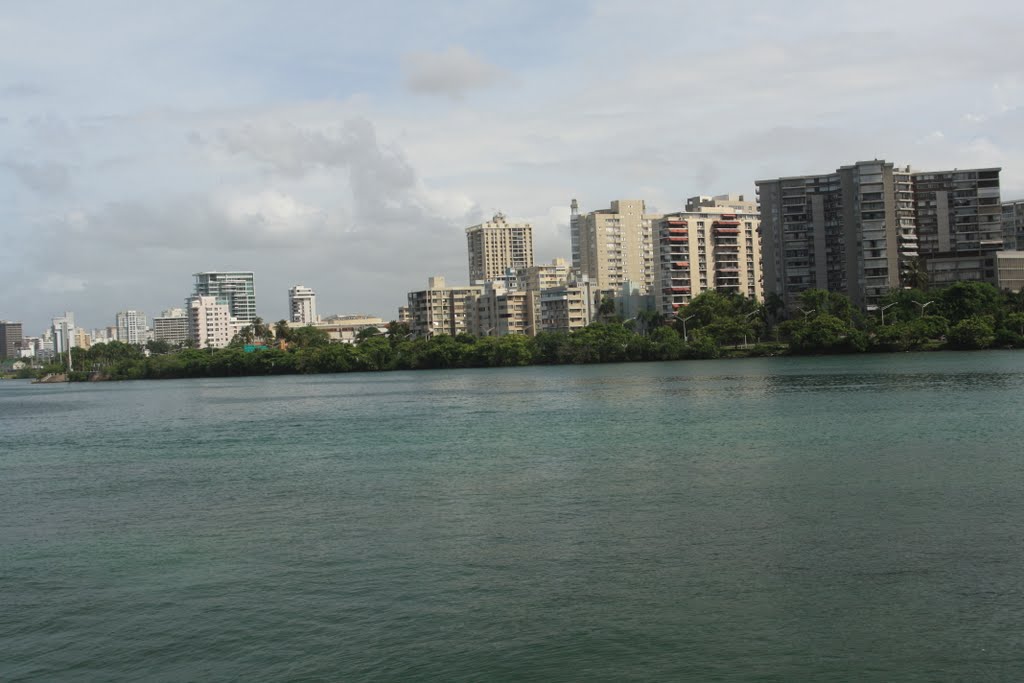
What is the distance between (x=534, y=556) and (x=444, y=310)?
493ft

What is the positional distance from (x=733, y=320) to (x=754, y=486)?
92.5 metres

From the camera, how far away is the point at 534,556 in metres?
19.3

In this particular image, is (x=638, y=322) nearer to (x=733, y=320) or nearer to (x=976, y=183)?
(x=733, y=320)

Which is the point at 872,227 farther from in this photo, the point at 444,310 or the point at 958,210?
the point at 444,310

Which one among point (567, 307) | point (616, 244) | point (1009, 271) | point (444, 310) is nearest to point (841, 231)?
point (1009, 271)

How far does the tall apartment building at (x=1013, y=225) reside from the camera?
158250 mm

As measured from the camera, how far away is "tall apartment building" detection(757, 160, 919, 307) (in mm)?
119250

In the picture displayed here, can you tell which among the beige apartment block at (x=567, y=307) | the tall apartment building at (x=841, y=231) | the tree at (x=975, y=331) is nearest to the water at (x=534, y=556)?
the tree at (x=975, y=331)

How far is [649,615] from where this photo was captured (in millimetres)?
15477

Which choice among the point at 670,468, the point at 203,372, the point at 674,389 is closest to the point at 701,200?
the point at 203,372

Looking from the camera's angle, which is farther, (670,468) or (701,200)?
(701,200)

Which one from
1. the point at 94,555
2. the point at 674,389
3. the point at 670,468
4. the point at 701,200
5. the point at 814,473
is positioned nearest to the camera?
the point at 94,555

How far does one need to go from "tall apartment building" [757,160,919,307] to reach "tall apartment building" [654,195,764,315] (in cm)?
1251

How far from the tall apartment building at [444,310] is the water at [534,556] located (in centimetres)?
12426
